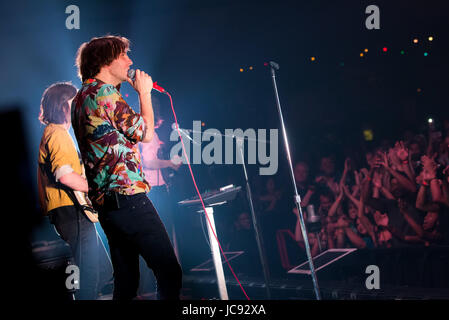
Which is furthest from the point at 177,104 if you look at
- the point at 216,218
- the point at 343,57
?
the point at 343,57

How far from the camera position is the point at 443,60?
12.7 feet

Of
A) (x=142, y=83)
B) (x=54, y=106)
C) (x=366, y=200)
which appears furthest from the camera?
(x=366, y=200)

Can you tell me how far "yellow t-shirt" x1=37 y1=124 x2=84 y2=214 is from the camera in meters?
2.15

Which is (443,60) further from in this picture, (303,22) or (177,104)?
(177,104)

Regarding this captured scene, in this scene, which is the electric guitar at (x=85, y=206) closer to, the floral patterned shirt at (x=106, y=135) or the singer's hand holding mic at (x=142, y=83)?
the floral patterned shirt at (x=106, y=135)

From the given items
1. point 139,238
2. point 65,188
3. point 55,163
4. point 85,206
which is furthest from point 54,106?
point 139,238

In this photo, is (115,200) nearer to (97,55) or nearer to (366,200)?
(97,55)

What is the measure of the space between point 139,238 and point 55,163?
0.90 metres

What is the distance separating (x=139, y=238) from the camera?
154 cm

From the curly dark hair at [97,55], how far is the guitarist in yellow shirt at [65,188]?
0.65 m

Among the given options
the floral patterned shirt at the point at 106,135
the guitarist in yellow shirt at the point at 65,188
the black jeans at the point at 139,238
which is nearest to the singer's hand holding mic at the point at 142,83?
the floral patterned shirt at the point at 106,135

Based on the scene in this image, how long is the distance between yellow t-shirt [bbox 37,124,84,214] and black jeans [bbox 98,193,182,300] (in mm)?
727

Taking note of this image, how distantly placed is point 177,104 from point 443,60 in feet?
9.26

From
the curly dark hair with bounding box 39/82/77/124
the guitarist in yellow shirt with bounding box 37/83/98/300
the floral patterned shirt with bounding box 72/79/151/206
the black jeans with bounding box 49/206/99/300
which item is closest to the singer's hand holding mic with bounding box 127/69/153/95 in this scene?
the floral patterned shirt with bounding box 72/79/151/206
